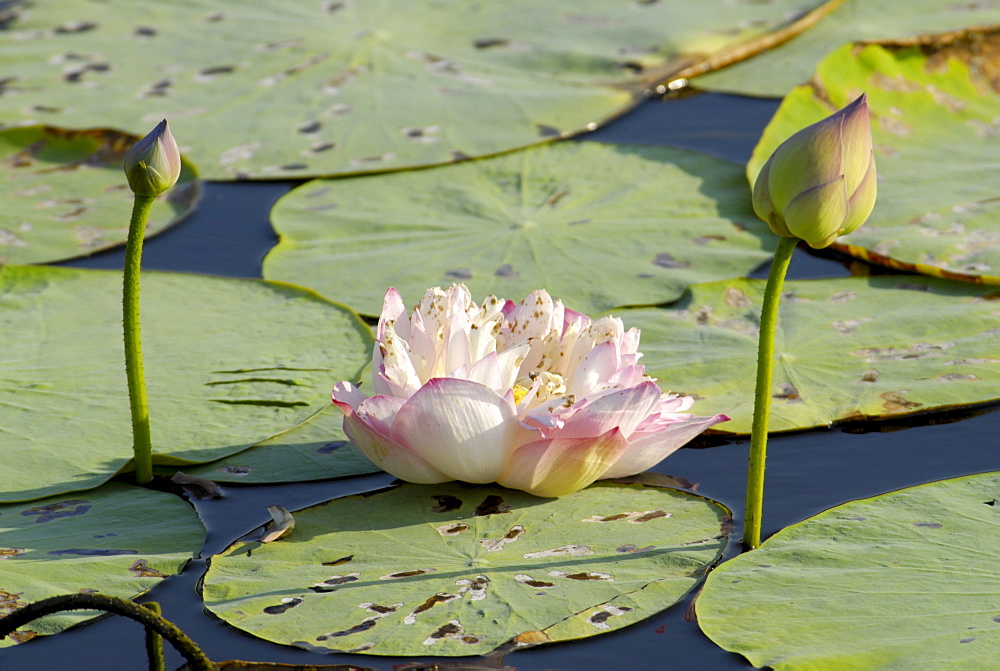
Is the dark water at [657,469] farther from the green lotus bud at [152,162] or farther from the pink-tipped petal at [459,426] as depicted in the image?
the green lotus bud at [152,162]

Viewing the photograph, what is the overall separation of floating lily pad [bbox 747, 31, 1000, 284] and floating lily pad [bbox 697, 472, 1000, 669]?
3.08ft

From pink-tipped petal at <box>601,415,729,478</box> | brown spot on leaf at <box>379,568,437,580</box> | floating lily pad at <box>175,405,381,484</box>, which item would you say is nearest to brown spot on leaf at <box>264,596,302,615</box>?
brown spot on leaf at <box>379,568,437,580</box>

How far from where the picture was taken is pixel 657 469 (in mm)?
1789

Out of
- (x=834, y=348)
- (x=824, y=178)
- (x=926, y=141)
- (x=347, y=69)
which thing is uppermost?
(x=824, y=178)

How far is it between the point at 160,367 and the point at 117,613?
0.92m

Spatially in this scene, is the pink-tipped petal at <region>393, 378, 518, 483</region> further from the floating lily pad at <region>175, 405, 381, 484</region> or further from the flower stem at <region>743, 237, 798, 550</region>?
the flower stem at <region>743, 237, 798, 550</region>

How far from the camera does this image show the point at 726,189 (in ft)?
9.34

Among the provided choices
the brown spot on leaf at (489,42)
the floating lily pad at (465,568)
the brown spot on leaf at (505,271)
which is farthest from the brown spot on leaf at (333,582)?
the brown spot on leaf at (489,42)

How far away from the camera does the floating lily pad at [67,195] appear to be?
2.65 meters

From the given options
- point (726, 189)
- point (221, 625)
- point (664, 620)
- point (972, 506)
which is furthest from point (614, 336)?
point (726, 189)

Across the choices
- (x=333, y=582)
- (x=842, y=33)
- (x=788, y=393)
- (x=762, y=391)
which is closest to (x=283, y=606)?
(x=333, y=582)

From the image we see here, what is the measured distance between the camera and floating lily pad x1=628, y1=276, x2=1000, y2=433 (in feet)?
6.31

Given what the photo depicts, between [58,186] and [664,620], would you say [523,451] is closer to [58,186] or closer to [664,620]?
[664,620]

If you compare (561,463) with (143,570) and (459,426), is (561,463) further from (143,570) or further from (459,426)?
(143,570)
